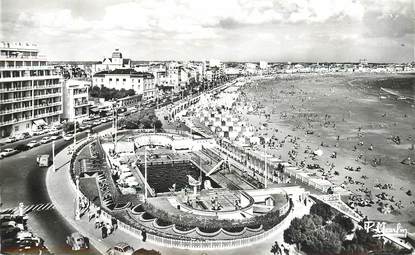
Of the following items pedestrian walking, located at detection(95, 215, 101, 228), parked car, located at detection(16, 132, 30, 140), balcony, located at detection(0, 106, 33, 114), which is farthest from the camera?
parked car, located at detection(16, 132, 30, 140)

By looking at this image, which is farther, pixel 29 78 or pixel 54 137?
pixel 29 78

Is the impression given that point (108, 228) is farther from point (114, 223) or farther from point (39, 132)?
point (39, 132)

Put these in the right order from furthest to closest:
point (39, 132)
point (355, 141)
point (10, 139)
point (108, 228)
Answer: point (355, 141)
point (39, 132)
point (10, 139)
point (108, 228)

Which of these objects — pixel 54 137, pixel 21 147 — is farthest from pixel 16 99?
pixel 21 147

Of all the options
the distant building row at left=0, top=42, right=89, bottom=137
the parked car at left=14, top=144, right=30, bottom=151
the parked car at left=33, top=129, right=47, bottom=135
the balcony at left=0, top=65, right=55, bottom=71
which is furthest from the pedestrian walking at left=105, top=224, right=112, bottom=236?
A: the balcony at left=0, top=65, right=55, bottom=71

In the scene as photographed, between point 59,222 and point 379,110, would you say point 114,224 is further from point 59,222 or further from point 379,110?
point 379,110

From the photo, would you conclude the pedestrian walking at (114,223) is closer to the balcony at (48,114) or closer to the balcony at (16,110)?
the balcony at (16,110)

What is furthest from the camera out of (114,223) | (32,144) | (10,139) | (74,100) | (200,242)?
(74,100)

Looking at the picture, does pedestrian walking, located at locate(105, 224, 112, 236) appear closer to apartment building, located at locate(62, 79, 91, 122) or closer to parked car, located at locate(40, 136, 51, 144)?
parked car, located at locate(40, 136, 51, 144)
